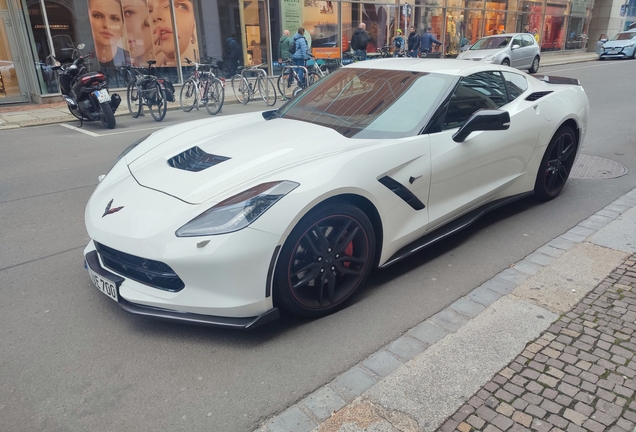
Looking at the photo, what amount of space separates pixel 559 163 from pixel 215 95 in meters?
8.55

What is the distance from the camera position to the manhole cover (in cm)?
613

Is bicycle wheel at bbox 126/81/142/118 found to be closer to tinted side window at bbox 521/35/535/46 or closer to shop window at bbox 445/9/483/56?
tinted side window at bbox 521/35/535/46

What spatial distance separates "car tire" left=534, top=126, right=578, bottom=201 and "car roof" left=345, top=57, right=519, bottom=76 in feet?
3.03

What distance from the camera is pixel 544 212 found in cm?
493

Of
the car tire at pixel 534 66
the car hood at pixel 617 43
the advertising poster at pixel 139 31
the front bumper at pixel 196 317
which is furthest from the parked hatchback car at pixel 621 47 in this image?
the front bumper at pixel 196 317

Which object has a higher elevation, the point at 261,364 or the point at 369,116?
the point at 369,116

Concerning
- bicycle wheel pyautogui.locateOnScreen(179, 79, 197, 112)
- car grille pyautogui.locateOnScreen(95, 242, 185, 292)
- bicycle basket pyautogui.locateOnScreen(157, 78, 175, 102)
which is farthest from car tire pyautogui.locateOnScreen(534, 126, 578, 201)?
bicycle wheel pyautogui.locateOnScreen(179, 79, 197, 112)

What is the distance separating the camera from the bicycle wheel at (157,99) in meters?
10.6

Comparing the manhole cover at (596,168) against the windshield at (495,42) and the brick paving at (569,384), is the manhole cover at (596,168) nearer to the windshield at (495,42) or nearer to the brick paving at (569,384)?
the brick paving at (569,384)

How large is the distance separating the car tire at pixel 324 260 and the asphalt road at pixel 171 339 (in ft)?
0.55

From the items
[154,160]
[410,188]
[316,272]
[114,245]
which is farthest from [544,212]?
[114,245]

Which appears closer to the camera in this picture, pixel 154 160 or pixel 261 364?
pixel 261 364

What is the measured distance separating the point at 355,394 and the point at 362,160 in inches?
55.2

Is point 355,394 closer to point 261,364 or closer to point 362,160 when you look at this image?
point 261,364
